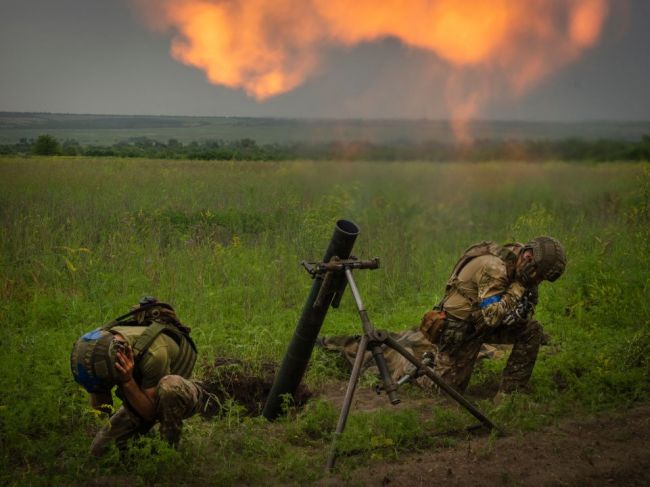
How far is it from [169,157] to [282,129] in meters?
10.9

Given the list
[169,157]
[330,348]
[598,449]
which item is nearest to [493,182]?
[330,348]

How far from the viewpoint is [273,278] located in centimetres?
932

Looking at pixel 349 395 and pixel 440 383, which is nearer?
pixel 349 395

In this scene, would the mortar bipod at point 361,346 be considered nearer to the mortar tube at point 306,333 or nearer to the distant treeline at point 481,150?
the mortar tube at point 306,333

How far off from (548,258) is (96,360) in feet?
11.3

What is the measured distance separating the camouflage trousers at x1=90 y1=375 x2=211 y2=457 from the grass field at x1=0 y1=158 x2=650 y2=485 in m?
0.13

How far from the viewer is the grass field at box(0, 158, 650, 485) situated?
16.7 feet

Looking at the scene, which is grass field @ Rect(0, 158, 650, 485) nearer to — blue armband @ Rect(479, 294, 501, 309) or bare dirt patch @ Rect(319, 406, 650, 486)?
bare dirt patch @ Rect(319, 406, 650, 486)

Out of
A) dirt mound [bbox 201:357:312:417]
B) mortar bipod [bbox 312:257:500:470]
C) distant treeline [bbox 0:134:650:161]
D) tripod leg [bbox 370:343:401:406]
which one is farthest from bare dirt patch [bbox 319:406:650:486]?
distant treeline [bbox 0:134:650:161]

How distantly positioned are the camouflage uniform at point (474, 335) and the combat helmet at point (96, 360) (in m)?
2.92

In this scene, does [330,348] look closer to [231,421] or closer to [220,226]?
[231,421]

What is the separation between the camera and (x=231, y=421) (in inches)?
223

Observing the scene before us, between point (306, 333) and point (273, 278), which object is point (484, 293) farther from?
point (273, 278)

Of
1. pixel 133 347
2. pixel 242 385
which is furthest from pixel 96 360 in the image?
pixel 242 385
